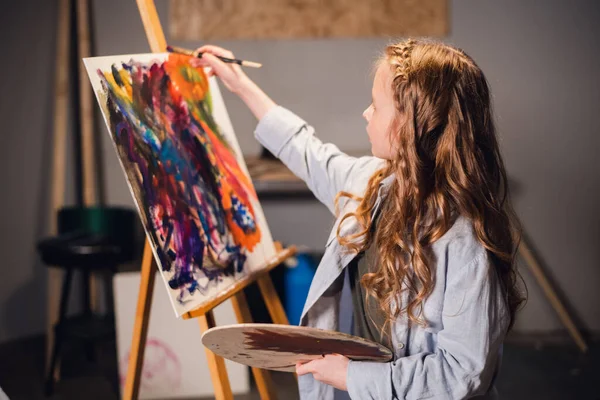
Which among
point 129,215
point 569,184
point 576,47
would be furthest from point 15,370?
point 576,47

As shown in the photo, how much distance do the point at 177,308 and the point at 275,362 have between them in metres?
0.27

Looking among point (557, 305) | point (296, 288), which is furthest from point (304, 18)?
point (557, 305)

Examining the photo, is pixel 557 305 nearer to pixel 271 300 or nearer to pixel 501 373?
pixel 501 373

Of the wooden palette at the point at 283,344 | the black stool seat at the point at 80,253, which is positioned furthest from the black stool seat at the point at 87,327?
the wooden palette at the point at 283,344

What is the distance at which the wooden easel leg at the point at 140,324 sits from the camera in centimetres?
169

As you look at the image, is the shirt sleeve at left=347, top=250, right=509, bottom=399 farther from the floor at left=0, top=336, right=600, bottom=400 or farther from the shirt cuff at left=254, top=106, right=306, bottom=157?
the floor at left=0, top=336, right=600, bottom=400

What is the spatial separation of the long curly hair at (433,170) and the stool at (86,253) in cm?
169

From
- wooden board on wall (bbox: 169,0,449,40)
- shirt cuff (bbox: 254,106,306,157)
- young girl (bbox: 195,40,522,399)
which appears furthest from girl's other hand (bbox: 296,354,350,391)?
wooden board on wall (bbox: 169,0,449,40)

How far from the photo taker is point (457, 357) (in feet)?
4.12

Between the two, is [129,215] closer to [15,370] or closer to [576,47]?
[15,370]

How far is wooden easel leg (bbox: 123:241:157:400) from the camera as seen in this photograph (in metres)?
1.69

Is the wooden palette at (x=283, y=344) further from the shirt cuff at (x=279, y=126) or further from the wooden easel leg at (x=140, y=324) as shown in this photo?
the shirt cuff at (x=279, y=126)

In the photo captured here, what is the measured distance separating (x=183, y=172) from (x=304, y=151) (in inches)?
12.0

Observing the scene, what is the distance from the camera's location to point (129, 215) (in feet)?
10.2
